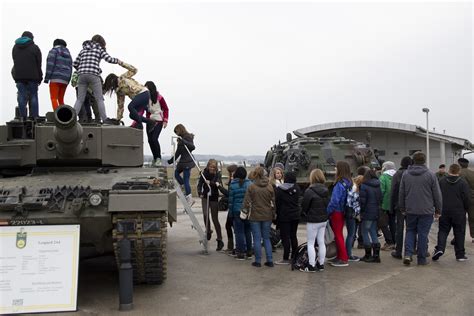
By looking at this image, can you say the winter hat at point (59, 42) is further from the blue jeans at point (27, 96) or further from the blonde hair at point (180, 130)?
the blonde hair at point (180, 130)

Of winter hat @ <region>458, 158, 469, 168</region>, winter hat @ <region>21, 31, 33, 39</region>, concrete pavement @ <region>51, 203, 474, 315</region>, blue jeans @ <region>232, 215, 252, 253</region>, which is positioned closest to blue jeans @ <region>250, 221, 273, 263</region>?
concrete pavement @ <region>51, 203, 474, 315</region>

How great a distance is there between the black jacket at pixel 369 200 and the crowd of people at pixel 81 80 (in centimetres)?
372

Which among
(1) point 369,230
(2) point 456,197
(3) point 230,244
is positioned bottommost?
(3) point 230,244

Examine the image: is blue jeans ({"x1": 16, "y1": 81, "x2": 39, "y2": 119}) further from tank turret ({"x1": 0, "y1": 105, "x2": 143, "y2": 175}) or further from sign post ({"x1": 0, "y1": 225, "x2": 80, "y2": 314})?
sign post ({"x1": 0, "y1": 225, "x2": 80, "y2": 314})

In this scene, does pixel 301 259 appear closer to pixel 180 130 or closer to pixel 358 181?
pixel 358 181

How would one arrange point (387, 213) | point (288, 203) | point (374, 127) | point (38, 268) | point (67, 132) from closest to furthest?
point (38, 268), point (67, 132), point (288, 203), point (387, 213), point (374, 127)

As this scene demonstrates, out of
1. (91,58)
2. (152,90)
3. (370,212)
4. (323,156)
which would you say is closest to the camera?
(91,58)

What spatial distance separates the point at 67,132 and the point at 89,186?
81cm

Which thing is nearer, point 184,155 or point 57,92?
point 57,92

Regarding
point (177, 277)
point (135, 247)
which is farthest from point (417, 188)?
point (135, 247)

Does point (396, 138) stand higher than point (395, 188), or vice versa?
point (396, 138)

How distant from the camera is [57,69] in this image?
902cm

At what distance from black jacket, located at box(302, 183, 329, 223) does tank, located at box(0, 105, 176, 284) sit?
7.72 feet

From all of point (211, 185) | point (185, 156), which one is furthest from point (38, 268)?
point (211, 185)
